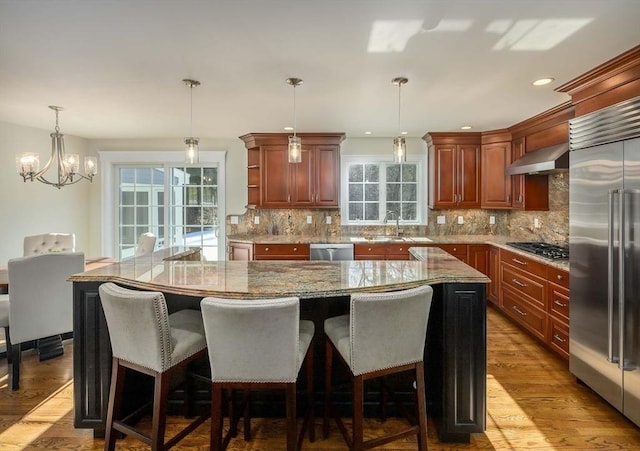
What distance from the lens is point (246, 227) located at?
549 cm

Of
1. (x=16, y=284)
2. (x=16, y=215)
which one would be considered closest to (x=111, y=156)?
(x=16, y=215)

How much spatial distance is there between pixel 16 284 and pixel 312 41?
2711 millimetres

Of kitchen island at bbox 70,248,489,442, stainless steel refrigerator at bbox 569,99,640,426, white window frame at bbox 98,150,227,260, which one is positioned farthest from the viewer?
white window frame at bbox 98,150,227,260

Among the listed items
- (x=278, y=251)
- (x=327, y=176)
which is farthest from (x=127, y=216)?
(x=327, y=176)

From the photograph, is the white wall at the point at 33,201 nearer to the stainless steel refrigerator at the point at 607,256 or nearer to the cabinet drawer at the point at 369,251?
the cabinet drawer at the point at 369,251

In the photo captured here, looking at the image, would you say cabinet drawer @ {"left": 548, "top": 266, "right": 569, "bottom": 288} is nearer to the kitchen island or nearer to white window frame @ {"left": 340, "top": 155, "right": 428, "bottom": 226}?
the kitchen island

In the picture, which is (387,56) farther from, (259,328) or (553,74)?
(259,328)

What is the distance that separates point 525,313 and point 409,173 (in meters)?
2.54

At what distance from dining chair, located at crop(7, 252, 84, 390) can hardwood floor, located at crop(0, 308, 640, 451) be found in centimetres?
31

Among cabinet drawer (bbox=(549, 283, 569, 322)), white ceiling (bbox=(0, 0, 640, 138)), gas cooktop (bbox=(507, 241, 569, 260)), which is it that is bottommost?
cabinet drawer (bbox=(549, 283, 569, 322))

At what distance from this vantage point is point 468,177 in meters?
5.00

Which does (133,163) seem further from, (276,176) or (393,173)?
(393,173)

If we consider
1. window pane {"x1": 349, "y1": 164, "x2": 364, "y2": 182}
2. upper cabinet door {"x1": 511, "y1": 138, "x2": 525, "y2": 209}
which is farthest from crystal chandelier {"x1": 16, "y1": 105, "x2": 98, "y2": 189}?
upper cabinet door {"x1": 511, "y1": 138, "x2": 525, "y2": 209}

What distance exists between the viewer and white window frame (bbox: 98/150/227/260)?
5449 mm
